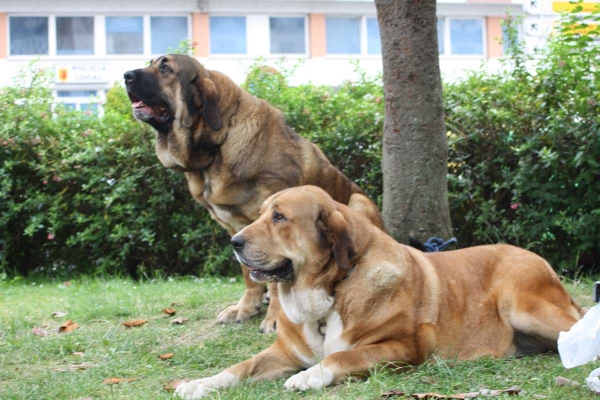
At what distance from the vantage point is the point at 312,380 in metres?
3.62

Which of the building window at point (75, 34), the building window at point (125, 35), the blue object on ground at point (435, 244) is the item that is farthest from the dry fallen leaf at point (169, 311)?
the building window at point (75, 34)

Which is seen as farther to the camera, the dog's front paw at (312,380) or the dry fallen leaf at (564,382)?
the dog's front paw at (312,380)

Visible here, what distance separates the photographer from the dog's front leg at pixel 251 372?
12.0 ft

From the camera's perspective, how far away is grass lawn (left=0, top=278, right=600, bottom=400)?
143 inches

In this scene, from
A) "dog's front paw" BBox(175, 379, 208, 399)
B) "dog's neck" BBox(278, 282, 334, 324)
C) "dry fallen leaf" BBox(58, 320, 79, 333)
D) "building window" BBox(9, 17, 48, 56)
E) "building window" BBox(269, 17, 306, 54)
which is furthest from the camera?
"building window" BBox(269, 17, 306, 54)

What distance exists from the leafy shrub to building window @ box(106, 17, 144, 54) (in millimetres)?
22845

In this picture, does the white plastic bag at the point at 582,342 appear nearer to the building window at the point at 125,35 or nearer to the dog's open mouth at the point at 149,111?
the dog's open mouth at the point at 149,111

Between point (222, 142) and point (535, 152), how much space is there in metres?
3.38

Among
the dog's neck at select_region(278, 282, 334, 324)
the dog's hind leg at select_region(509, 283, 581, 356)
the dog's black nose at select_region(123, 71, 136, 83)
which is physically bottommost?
the dog's hind leg at select_region(509, 283, 581, 356)

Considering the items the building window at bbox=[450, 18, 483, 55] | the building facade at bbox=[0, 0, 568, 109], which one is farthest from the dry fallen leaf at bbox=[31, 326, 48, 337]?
the building window at bbox=[450, 18, 483, 55]

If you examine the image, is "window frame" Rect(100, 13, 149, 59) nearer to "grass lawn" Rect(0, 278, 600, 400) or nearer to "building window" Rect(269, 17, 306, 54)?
"building window" Rect(269, 17, 306, 54)

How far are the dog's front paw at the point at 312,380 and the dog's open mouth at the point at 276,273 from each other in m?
0.50

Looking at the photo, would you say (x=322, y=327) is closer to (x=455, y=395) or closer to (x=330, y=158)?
(x=455, y=395)

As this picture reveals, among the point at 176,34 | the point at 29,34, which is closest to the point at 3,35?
the point at 29,34
